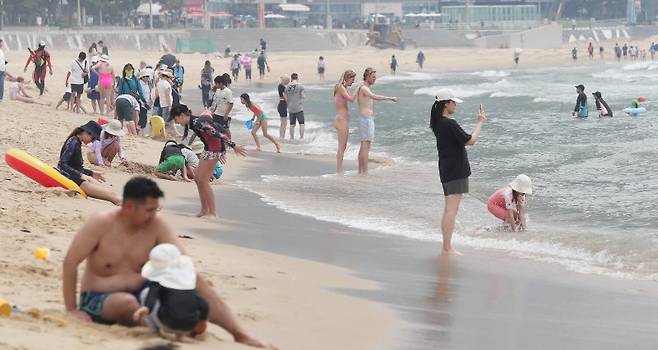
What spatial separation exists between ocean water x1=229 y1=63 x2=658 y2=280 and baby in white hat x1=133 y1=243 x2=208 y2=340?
16.7ft

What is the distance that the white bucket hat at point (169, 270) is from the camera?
21.3 feet

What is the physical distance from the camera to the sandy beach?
24.3ft

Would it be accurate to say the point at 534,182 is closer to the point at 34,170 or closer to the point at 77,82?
the point at 34,170

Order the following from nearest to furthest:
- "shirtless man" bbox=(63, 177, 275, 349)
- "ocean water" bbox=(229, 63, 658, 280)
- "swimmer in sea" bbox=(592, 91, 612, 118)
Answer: "shirtless man" bbox=(63, 177, 275, 349), "ocean water" bbox=(229, 63, 658, 280), "swimmer in sea" bbox=(592, 91, 612, 118)

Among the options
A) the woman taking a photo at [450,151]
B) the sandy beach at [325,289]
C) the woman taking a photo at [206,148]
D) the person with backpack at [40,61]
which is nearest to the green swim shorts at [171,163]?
the sandy beach at [325,289]

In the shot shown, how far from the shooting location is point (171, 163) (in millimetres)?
15000

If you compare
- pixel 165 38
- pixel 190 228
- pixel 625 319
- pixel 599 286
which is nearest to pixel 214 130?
pixel 190 228

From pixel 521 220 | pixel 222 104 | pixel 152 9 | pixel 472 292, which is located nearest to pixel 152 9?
pixel 152 9

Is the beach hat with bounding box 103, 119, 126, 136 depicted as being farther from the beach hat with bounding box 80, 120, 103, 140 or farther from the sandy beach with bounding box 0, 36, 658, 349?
the beach hat with bounding box 80, 120, 103, 140

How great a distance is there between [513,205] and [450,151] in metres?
1.78

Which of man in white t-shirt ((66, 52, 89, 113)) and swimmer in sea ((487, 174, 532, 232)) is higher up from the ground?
man in white t-shirt ((66, 52, 89, 113))

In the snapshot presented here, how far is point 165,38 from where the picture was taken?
8744 cm

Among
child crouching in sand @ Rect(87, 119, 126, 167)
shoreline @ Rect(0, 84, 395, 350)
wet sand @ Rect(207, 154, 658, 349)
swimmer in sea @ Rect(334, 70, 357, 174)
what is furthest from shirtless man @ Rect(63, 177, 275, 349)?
swimmer in sea @ Rect(334, 70, 357, 174)

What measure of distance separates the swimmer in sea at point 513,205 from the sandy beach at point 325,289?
1166 mm
